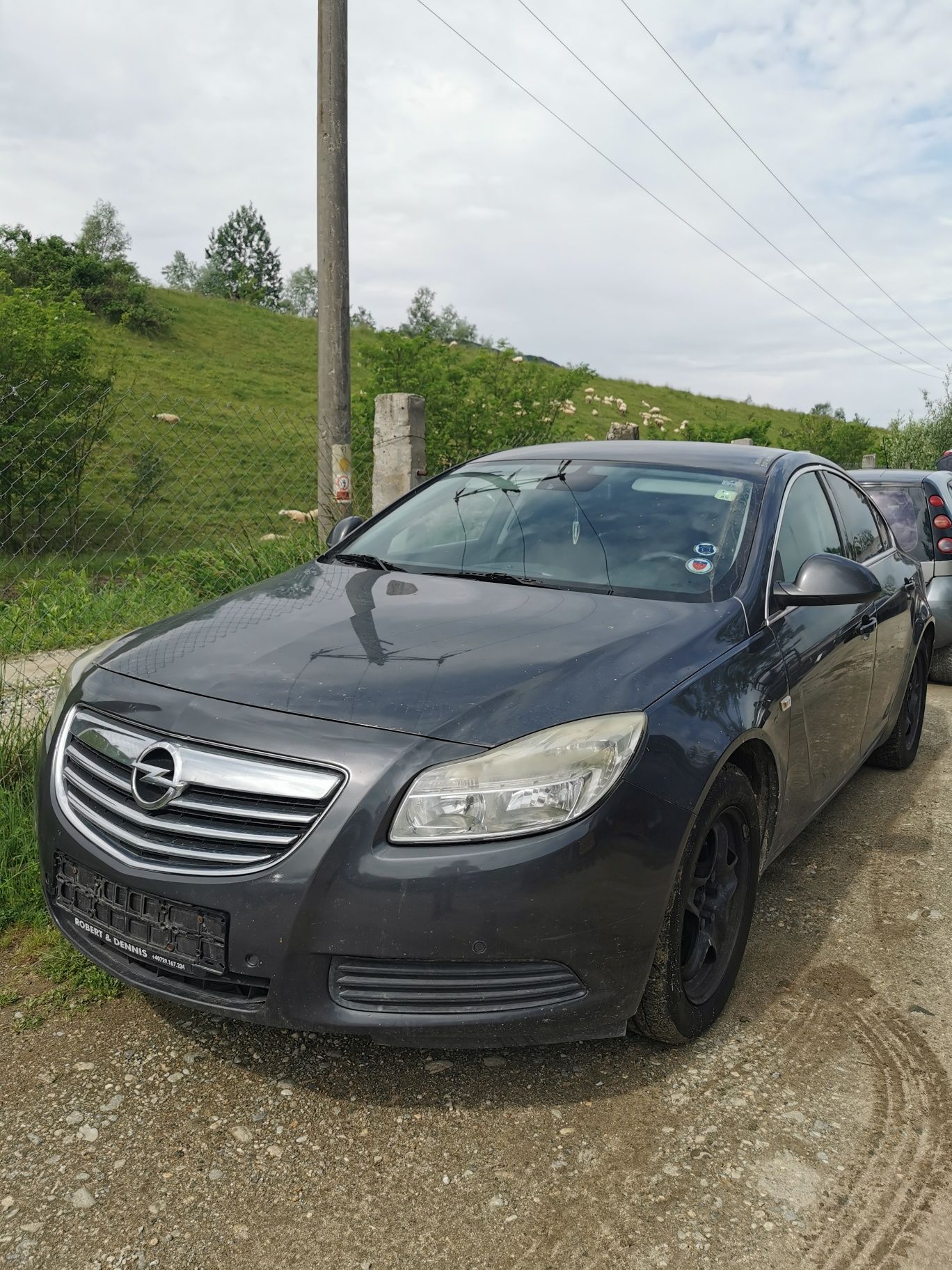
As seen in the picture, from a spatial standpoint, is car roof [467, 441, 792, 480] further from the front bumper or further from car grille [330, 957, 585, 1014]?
car grille [330, 957, 585, 1014]

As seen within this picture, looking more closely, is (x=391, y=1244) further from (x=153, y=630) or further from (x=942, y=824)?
(x=942, y=824)

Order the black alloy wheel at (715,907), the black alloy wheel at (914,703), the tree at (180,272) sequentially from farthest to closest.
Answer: the tree at (180,272)
the black alloy wheel at (914,703)
the black alloy wheel at (715,907)

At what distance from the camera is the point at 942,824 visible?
15.4ft

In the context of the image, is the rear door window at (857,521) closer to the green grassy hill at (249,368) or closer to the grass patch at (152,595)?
the grass patch at (152,595)

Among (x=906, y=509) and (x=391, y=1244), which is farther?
(x=906, y=509)

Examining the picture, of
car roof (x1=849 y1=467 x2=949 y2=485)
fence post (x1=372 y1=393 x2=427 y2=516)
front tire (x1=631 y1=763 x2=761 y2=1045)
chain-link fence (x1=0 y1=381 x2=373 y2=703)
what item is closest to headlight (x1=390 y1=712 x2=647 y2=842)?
front tire (x1=631 y1=763 x2=761 y2=1045)

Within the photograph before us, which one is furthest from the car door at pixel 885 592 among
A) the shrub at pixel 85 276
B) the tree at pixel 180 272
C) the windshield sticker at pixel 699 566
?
the tree at pixel 180 272

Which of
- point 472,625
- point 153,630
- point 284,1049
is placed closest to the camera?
point 284,1049

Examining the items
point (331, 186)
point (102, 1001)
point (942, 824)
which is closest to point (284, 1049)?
point (102, 1001)

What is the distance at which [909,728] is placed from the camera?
5523mm

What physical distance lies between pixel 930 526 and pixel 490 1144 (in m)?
6.85

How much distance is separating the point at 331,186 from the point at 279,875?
668cm

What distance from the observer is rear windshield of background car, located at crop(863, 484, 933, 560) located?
802cm

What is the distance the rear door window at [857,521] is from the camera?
15.0 feet
